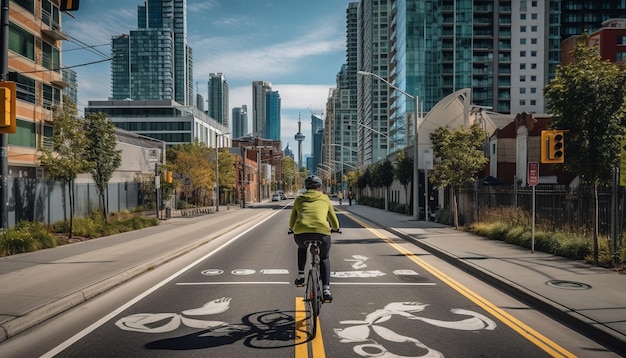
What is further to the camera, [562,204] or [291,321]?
[562,204]

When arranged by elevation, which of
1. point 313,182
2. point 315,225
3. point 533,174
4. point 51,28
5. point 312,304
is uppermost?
point 51,28

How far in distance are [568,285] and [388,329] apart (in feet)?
14.6

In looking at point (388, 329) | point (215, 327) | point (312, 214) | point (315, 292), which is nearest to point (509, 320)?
point (388, 329)

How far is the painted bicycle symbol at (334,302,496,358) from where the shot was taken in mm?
5613

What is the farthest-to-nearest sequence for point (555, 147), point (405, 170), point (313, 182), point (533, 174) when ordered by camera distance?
point (405, 170)
point (533, 174)
point (555, 147)
point (313, 182)

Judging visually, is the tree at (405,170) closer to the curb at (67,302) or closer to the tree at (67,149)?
the tree at (67,149)

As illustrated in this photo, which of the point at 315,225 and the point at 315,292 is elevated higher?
the point at 315,225

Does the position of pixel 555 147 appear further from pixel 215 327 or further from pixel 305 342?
pixel 215 327

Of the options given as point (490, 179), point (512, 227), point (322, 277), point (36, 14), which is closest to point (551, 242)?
point (512, 227)

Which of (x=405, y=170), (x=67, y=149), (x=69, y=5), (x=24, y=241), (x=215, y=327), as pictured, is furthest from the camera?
(x=405, y=170)

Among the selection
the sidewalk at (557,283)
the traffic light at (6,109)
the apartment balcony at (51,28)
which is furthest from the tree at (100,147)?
the sidewalk at (557,283)

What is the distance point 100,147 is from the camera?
2312 centimetres

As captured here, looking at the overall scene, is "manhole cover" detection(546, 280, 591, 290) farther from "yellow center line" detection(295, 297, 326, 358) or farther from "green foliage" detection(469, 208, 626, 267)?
"yellow center line" detection(295, 297, 326, 358)

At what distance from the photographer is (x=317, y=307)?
6.18 metres
